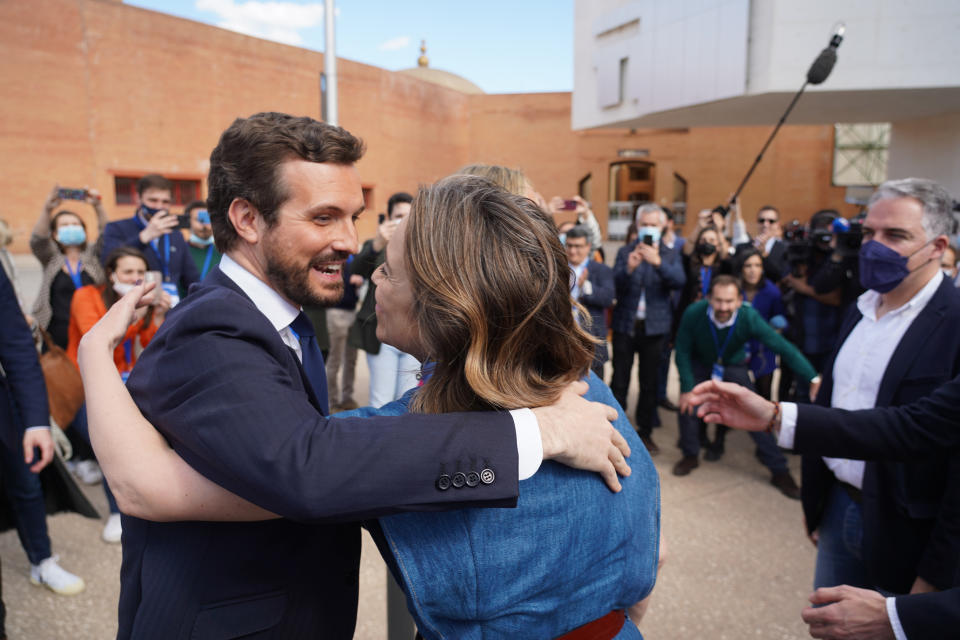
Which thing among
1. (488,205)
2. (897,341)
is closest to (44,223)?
(488,205)

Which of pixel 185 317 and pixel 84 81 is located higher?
pixel 84 81

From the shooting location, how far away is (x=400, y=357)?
13.8ft

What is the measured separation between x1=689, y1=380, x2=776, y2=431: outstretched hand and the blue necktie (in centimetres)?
107

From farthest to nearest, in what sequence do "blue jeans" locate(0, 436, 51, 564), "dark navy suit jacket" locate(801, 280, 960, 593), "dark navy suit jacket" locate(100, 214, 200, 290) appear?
1. "dark navy suit jacket" locate(100, 214, 200, 290)
2. "blue jeans" locate(0, 436, 51, 564)
3. "dark navy suit jacket" locate(801, 280, 960, 593)

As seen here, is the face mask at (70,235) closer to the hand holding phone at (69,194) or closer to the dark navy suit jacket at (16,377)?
the hand holding phone at (69,194)

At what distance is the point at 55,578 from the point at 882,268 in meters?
3.94

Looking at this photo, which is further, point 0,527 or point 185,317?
point 0,527

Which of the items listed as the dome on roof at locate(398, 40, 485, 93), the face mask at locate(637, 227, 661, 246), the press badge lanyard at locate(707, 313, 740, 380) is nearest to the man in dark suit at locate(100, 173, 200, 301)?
the face mask at locate(637, 227, 661, 246)

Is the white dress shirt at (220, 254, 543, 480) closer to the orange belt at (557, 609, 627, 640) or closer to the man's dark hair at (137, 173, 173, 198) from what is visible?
the orange belt at (557, 609, 627, 640)

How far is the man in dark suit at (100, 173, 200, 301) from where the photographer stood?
4355 mm

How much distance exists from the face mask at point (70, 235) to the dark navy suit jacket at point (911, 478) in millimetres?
4940

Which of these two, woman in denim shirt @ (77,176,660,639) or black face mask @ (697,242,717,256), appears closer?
woman in denim shirt @ (77,176,660,639)

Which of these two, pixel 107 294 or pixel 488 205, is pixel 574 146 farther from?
pixel 488 205

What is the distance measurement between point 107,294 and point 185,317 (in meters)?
3.22
